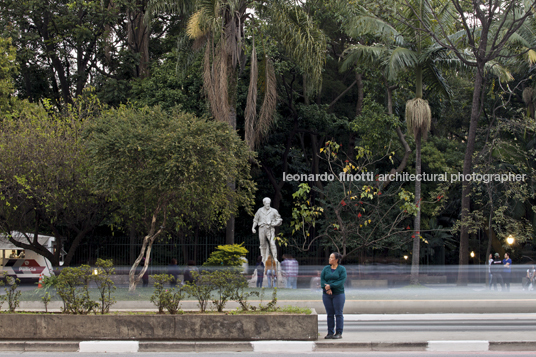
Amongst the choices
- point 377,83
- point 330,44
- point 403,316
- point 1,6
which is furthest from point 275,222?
point 1,6

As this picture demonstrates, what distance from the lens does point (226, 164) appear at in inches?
671

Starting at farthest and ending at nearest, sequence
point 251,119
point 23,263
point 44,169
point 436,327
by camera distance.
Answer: point 23,263
point 251,119
point 44,169
point 436,327

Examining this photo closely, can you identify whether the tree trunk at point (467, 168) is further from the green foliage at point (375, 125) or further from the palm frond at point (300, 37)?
the palm frond at point (300, 37)

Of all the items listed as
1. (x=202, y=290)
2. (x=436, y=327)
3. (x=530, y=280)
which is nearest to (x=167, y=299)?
(x=202, y=290)

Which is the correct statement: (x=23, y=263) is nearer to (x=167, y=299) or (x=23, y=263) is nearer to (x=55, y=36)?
(x=55, y=36)

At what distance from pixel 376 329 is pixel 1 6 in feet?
85.4

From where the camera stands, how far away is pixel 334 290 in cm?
887

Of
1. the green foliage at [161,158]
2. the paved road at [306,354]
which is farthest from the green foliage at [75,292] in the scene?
the green foliage at [161,158]

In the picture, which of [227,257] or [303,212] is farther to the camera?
[227,257]

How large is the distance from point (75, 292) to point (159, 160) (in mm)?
7412

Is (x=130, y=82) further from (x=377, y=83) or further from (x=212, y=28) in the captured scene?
(x=377, y=83)

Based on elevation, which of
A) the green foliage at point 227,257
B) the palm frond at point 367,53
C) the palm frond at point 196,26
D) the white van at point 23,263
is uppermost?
the palm frond at point 196,26

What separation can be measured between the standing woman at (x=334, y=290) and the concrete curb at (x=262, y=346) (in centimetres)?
47

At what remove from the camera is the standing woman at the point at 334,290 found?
8820 millimetres
